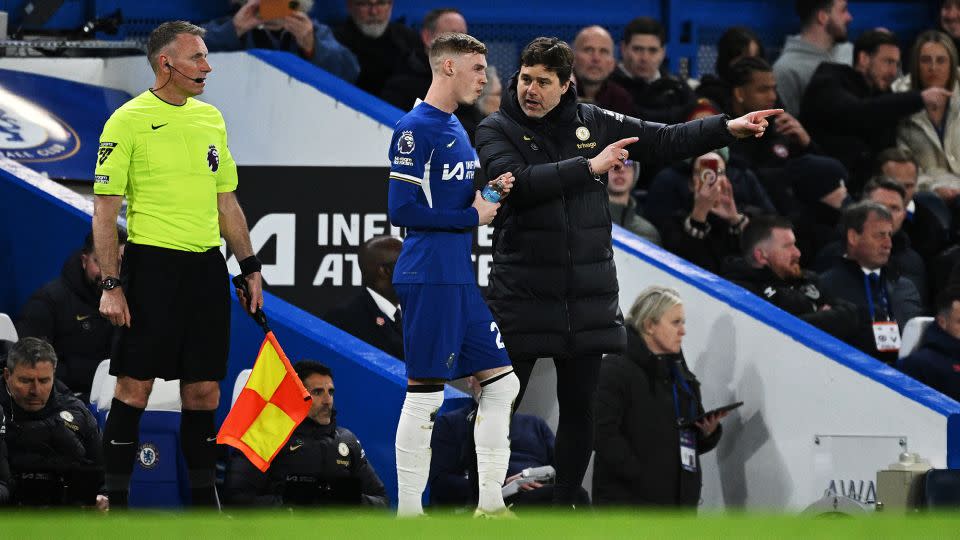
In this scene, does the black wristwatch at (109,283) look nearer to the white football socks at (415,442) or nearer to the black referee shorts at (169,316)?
the black referee shorts at (169,316)

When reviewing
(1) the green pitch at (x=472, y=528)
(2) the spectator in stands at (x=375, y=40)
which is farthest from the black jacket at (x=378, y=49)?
(1) the green pitch at (x=472, y=528)

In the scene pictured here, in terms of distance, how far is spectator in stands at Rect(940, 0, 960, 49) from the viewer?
1370 centimetres

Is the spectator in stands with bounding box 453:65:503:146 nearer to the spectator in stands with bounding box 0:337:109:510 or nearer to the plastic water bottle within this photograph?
the spectator in stands with bounding box 0:337:109:510

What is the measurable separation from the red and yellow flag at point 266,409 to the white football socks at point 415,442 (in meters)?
0.66

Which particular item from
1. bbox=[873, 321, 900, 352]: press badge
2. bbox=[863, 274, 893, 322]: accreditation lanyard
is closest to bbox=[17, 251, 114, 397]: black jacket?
bbox=[873, 321, 900, 352]: press badge

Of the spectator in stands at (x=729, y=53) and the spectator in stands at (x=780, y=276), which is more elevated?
the spectator in stands at (x=729, y=53)

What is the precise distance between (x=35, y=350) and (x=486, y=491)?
8.30ft

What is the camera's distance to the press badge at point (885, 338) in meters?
10.1

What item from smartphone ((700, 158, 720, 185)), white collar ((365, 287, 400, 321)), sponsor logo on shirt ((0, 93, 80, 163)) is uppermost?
sponsor logo on shirt ((0, 93, 80, 163))

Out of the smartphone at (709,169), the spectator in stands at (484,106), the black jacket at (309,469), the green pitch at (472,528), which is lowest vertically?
the black jacket at (309,469)

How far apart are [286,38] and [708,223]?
3003mm

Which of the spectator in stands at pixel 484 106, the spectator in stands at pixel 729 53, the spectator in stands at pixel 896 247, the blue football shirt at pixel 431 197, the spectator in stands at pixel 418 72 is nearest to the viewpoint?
the blue football shirt at pixel 431 197

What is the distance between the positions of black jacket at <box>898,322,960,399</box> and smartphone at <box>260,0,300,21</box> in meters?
4.47

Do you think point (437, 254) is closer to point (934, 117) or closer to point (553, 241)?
point (553, 241)
